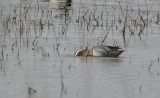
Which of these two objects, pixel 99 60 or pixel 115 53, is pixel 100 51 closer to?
pixel 115 53

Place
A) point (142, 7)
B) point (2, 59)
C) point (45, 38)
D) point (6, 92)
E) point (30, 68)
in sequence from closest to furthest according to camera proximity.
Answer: point (6, 92)
point (30, 68)
point (2, 59)
point (45, 38)
point (142, 7)

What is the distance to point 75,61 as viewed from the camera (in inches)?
389

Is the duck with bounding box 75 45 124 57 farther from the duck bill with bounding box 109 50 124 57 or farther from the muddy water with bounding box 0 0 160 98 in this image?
the muddy water with bounding box 0 0 160 98

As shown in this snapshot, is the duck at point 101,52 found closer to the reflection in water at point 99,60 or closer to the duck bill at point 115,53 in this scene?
the duck bill at point 115,53

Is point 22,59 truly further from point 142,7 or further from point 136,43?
point 142,7

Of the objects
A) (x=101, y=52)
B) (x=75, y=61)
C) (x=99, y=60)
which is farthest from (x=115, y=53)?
(x=75, y=61)

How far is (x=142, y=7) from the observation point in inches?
740

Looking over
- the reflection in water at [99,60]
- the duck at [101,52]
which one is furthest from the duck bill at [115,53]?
the reflection in water at [99,60]

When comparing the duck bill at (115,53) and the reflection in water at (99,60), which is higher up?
the duck bill at (115,53)

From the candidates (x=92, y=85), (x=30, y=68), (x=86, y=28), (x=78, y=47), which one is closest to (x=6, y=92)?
(x=92, y=85)

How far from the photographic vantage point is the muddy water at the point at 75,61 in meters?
7.52

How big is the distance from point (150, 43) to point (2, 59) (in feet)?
10.6

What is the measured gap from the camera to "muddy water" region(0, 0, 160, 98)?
296 inches

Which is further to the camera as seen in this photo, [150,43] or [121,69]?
[150,43]
